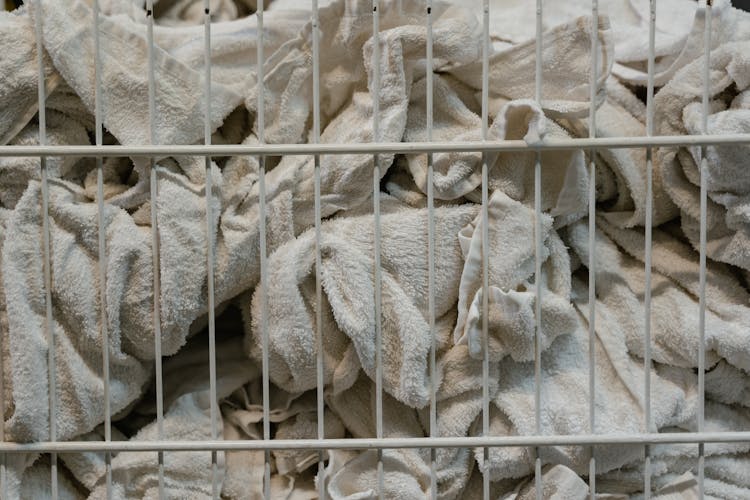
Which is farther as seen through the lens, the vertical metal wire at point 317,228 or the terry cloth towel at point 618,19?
the terry cloth towel at point 618,19

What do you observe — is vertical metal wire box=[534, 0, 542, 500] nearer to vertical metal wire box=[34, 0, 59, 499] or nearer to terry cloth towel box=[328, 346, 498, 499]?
terry cloth towel box=[328, 346, 498, 499]

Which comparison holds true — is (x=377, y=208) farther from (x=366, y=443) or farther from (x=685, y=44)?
(x=685, y=44)

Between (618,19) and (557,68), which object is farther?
(618,19)

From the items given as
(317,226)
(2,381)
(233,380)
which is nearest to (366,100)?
(317,226)

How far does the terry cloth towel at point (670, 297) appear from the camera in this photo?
92 centimetres

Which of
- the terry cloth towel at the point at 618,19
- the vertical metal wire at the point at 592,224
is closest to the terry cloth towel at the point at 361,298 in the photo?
the vertical metal wire at the point at 592,224

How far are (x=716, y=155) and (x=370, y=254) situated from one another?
30cm

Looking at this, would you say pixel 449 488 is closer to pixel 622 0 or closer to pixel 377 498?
pixel 377 498

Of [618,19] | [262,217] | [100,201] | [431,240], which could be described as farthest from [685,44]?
[100,201]

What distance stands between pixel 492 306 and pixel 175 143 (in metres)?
0.30

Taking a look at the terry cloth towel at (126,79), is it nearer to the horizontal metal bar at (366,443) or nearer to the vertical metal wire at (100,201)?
the vertical metal wire at (100,201)

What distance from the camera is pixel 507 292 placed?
0.88 m

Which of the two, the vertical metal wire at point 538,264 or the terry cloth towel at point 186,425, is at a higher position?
the vertical metal wire at point 538,264

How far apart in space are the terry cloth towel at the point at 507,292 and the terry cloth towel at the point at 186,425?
21 centimetres
